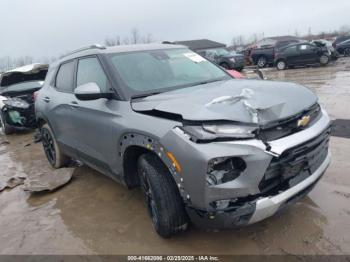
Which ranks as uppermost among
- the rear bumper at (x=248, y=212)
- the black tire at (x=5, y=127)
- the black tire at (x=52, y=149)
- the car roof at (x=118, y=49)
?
the car roof at (x=118, y=49)

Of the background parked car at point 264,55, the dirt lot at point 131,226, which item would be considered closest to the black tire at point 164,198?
the dirt lot at point 131,226

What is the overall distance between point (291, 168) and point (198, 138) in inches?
30.4

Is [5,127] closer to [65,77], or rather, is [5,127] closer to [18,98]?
[18,98]

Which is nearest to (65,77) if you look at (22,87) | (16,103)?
(16,103)

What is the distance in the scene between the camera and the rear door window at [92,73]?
3621 mm

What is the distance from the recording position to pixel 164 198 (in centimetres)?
278

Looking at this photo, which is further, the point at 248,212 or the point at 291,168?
the point at 291,168

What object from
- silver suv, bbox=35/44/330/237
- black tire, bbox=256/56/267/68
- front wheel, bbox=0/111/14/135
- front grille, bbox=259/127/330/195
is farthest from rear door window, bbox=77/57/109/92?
black tire, bbox=256/56/267/68

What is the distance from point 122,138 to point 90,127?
0.75 m

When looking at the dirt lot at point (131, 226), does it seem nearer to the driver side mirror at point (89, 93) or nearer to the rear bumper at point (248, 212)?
the rear bumper at point (248, 212)

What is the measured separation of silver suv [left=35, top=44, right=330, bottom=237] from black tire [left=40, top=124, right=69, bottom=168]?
1.55m

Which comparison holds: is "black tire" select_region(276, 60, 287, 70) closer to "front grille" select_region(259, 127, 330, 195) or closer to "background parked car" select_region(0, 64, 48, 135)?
"background parked car" select_region(0, 64, 48, 135)

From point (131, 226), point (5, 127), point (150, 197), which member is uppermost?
point (150, 197)

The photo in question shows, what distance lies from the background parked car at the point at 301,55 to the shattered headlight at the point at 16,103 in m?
15.5
